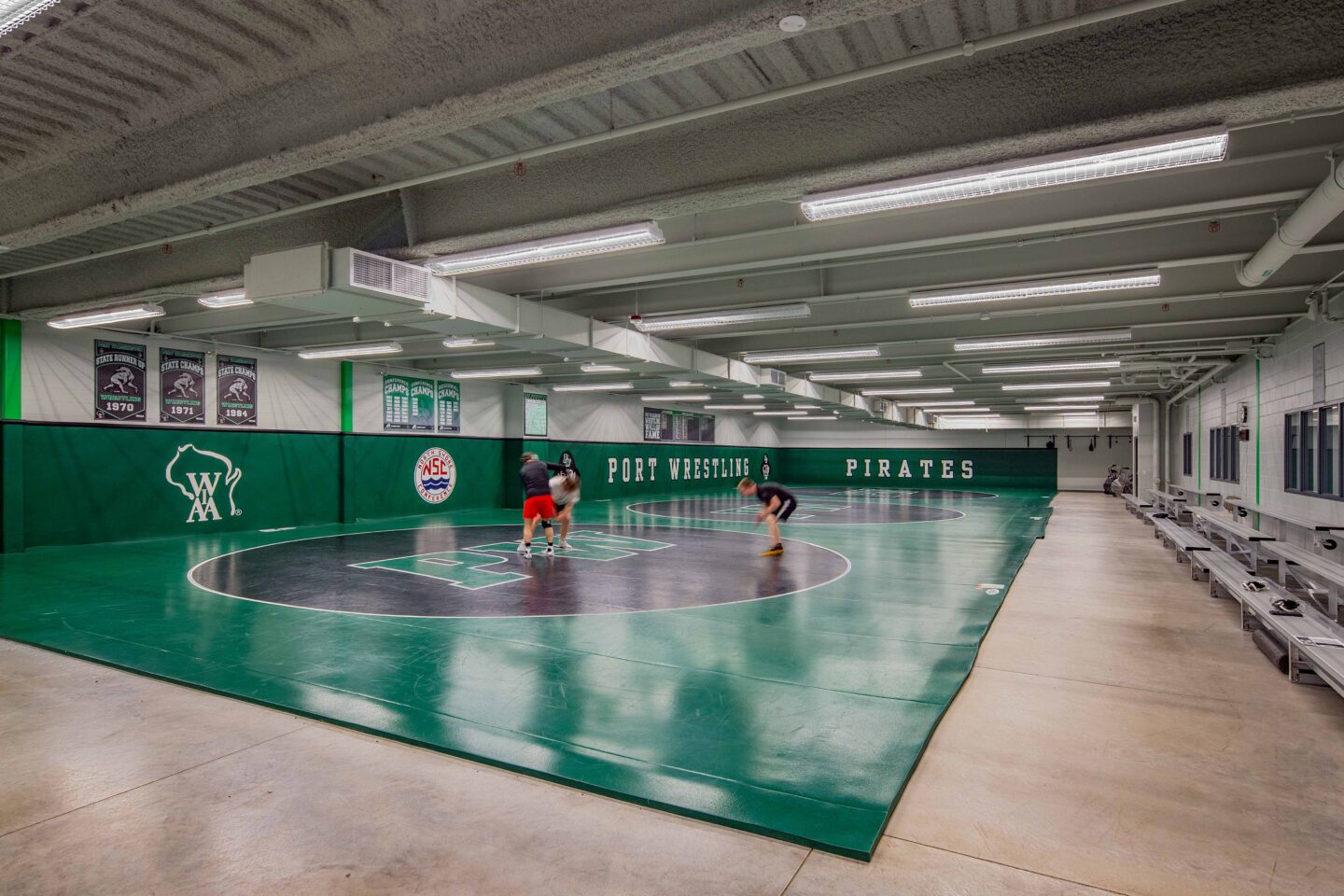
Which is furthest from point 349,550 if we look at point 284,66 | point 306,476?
Answer: point 284,66

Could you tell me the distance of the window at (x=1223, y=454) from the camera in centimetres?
1557

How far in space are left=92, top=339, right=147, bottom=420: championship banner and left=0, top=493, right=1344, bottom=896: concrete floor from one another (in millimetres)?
9911

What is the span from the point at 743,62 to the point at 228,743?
4969 mm

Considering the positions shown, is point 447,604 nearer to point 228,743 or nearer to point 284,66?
point 228,743

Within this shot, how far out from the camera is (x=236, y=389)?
15.3m

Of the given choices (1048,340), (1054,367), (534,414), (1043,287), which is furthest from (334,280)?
(534,414)

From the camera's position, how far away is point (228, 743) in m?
4.18

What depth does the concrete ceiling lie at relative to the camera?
142 inches

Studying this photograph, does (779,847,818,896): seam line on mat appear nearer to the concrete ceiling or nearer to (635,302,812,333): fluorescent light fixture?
the concrete ceiling

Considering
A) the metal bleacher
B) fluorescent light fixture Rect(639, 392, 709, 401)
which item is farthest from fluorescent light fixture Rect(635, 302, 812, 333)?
fluorescent light fixture Rect(639, 392, 709, 401)

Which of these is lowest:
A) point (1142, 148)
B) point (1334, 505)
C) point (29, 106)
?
point (1334, 505)

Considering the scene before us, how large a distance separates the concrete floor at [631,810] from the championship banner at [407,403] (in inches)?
542

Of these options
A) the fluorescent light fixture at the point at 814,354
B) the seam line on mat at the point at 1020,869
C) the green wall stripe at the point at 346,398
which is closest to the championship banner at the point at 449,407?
the green wall stripe at the point at 346,398

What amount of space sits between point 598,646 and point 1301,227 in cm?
682
